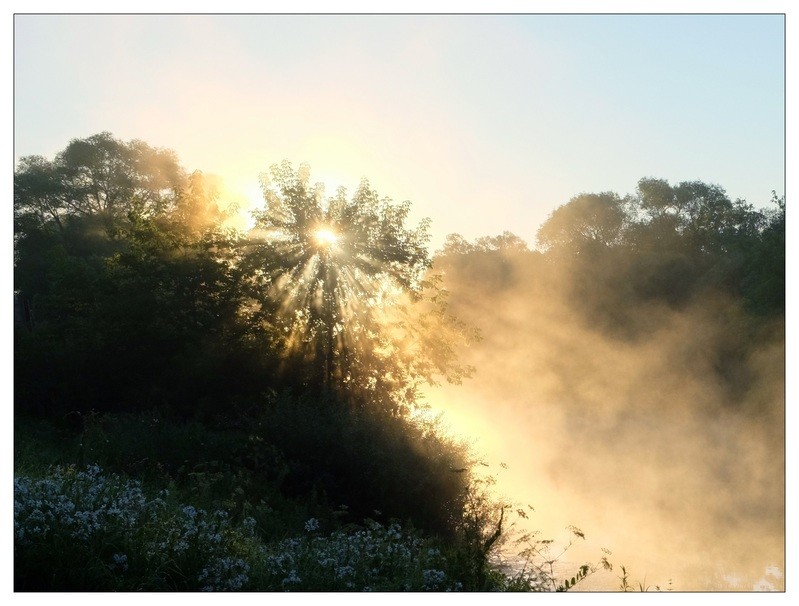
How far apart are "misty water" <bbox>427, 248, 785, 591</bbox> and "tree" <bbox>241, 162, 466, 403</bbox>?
9.60 feet

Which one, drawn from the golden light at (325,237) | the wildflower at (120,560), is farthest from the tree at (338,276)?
the wildflower at (120,560)

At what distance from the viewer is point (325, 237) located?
73.0 ft

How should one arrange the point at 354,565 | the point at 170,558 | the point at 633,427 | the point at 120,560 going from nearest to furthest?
the point at 120,560
the point at 170,558
the point at 354,565
the point at 633,427

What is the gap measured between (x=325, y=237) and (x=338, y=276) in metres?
1.13

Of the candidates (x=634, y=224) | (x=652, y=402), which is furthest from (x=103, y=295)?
(x=634, y=224)

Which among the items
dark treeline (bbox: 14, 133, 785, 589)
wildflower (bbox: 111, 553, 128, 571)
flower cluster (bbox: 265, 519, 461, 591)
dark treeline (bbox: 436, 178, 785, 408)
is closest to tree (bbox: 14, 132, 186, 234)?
dark treeline (bbox: 14, 133, 785, 589)

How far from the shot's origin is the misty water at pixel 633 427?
2023 cm

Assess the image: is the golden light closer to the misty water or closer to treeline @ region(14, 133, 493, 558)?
treeline @ region(14, 133, 493, 558)

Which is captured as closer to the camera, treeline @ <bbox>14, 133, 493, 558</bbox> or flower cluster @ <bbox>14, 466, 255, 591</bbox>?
flower cluster @ <bbox>14, 466, 255, 591</bbox>

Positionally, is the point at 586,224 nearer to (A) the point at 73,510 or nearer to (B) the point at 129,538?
(A) the point at 73,510

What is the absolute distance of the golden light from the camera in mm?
22197

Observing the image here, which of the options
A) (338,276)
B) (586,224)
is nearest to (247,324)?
(338,276)
